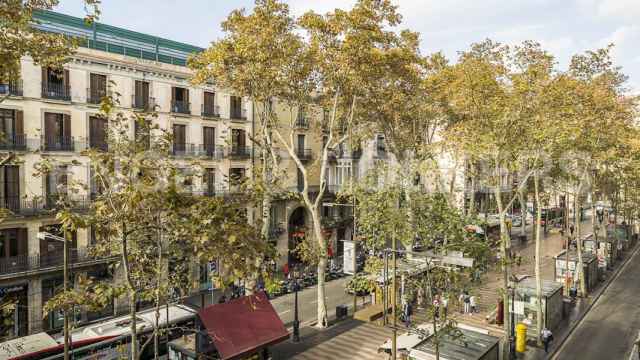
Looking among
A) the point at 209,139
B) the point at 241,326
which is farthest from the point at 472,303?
the point at 209,139

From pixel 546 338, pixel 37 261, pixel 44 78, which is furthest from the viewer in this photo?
pixel 44 78

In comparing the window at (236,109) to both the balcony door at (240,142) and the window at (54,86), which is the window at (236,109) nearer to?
the balcony door at (240,142)

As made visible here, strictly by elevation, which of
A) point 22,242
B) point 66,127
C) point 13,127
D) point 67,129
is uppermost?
point 66,127

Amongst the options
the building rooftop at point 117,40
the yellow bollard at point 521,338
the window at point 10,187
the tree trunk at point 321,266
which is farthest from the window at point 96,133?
the yellow bollard at point 521,338

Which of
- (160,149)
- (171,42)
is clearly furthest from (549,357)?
(171,42)

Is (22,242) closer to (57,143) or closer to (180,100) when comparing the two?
(57,143)

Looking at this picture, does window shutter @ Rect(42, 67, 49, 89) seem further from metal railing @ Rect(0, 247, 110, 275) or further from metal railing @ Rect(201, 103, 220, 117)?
metal railing @ Rect(201, 103, 220, 117)

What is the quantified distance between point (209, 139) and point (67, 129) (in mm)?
9913

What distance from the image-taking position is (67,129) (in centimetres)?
2653

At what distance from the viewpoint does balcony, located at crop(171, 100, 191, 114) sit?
31531 millimetres

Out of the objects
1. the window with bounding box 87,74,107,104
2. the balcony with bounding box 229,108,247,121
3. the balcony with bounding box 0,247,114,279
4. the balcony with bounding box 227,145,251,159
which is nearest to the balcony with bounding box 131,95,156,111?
the window with bounding box 87,74,107,104

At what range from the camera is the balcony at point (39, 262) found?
23.9 metres

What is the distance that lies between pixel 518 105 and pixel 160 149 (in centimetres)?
1803

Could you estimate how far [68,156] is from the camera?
26.4 meters
